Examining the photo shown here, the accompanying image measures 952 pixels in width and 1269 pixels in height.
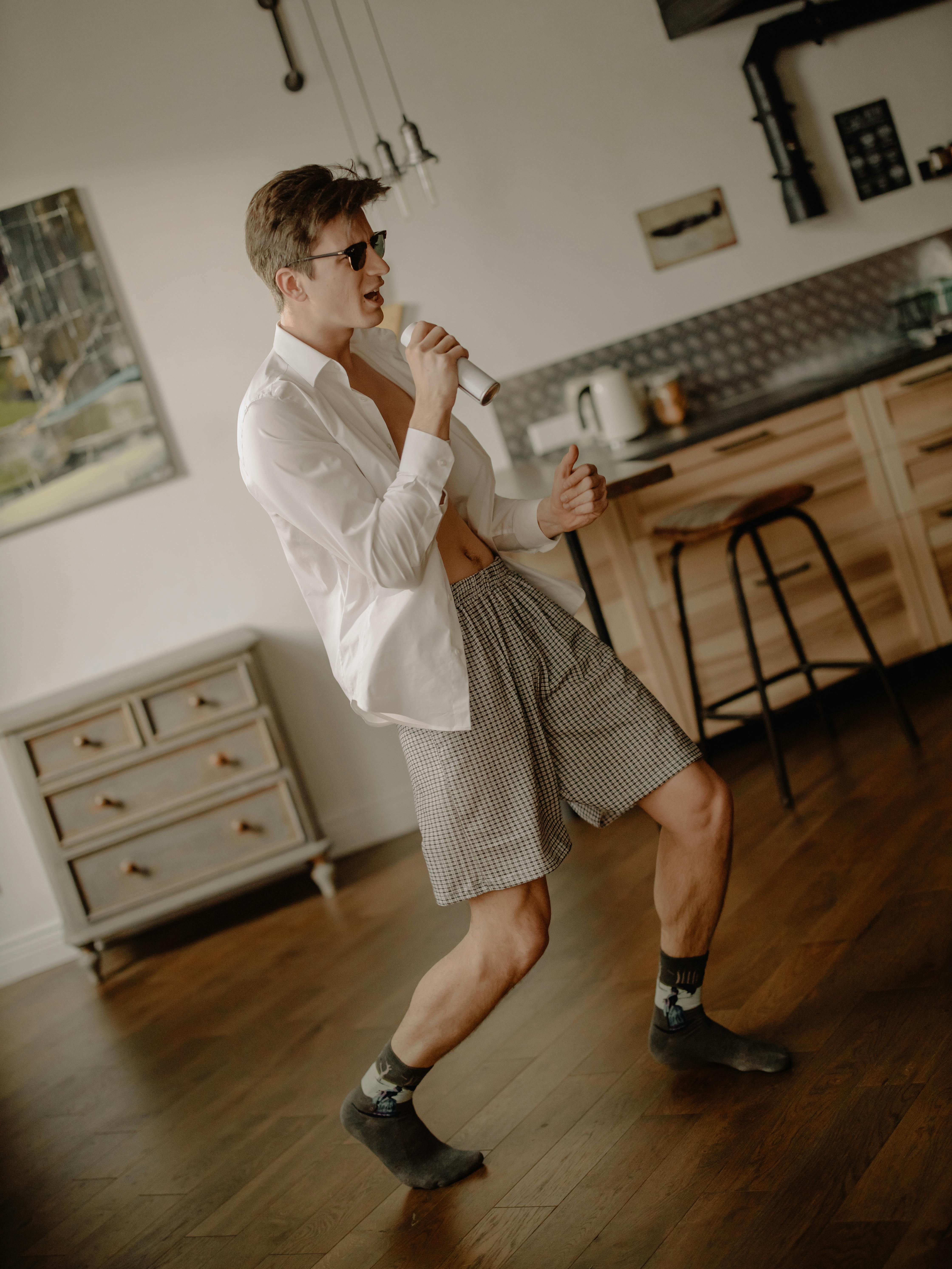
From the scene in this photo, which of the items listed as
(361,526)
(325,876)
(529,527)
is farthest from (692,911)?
(325,876)

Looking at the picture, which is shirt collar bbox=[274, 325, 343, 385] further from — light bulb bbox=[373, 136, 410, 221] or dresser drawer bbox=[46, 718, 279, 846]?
dresser drawer bbox=[46, 718, 279, 846]

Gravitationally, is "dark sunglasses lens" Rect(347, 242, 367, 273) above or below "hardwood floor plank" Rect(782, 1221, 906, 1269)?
above

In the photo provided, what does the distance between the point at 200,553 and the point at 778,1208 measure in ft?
10.8

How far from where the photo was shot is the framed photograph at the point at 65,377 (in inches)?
162

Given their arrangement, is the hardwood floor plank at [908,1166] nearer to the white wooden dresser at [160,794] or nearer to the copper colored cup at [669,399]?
the white wooden dresser at [160,794]

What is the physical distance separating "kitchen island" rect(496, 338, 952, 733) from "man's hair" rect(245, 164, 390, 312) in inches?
74.8

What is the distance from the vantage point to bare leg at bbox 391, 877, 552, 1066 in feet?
5.74

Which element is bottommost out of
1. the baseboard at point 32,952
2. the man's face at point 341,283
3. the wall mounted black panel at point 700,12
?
the baseboard at point 32,952

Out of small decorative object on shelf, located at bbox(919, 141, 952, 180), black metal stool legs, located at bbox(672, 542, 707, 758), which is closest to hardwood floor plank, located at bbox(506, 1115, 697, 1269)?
black metal stool legs, located at bbox(672, 542, 707, 758)

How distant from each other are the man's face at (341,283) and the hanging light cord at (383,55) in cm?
269

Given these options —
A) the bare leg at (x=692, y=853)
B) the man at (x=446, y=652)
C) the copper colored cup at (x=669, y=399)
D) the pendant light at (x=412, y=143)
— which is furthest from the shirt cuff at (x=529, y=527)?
the copper colored cup at (x=669, y=399)

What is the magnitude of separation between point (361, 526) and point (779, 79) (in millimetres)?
3387

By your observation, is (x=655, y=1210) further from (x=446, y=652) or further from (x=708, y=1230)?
(x=446, y=652)

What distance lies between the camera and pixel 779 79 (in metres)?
4.07
